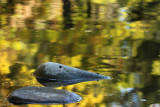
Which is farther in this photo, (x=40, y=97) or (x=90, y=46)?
(x=90, y=46)

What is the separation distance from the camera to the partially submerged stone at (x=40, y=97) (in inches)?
142

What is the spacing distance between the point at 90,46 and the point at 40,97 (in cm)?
253

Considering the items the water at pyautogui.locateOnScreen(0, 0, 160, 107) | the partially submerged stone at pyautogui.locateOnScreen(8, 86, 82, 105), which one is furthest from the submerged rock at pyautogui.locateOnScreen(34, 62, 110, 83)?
the partially submerged stone at pyautogui.locateOnScreen(8, 86, 82, 105)

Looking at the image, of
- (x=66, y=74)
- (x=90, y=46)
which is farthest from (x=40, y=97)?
(x=90, y=46)

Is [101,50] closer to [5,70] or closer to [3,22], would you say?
[5,70]

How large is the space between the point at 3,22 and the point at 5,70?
346 cm

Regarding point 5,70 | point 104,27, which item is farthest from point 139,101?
point 104,27

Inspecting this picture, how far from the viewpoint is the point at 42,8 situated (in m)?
9.84

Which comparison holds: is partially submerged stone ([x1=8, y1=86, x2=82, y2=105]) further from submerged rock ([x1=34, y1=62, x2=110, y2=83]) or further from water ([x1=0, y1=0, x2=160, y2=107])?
submerged rock ([x1=34, y1=62, x2=110, y2=83])

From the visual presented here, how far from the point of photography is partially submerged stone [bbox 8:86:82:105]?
360cm

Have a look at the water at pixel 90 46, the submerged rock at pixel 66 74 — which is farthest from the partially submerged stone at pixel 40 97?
the submerged rock at pixel 66 74

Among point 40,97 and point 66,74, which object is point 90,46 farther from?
point 40,97

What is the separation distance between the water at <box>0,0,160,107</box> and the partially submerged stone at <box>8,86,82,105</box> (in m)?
0.07

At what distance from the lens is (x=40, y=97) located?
3.62 metres
